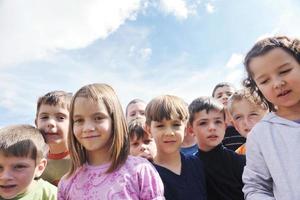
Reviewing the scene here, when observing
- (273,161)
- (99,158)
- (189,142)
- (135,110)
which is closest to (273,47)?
(273,161)

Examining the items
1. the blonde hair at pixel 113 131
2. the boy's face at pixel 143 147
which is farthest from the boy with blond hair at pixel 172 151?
the boy's face at pixel 143 147

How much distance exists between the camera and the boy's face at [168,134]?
2.96 metres

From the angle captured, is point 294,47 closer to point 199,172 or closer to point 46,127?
point 199,172

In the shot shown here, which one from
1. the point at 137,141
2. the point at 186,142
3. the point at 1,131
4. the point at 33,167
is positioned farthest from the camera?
the point at 186,142

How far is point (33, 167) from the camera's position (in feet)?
9.43

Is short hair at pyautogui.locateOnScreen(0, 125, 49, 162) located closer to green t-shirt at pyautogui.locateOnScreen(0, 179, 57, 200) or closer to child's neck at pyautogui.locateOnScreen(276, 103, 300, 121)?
green t-shirt at pyautogui.locateOnScreen(0, 179, 57, 200)

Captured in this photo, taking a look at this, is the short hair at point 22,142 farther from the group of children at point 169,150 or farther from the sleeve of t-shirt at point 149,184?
the sleeve of t-shirt at point 149,184

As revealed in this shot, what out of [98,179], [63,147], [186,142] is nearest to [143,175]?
[98,179]

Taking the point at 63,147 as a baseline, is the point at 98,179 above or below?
below

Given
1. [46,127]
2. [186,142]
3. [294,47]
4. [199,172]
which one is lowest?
[199,172]

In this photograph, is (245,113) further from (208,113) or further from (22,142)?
(22,142)

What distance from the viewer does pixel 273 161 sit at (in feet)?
7.09

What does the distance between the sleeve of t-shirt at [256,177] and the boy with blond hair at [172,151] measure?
2.01 ft

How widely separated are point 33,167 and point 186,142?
217 centimetres
